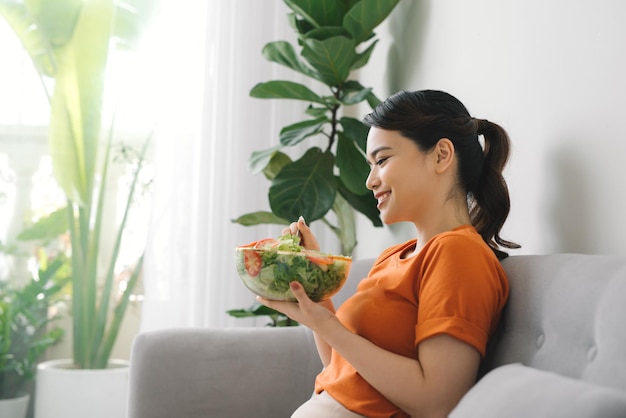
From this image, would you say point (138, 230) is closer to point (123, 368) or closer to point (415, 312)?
point (123, 368)

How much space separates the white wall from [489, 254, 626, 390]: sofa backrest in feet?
0.69

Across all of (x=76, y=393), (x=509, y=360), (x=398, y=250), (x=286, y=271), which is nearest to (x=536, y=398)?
(x=509, y=360)

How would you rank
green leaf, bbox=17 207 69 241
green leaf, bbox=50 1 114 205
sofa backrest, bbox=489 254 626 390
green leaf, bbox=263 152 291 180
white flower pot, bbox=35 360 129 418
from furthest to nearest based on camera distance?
green leaf, bbox=17 207 69 241 < green leaf, bbox=50 1 114 205 < white flower pot, bbox=35 360 129 418 < green leaf, bbox=263 152 291 180 < sofa backrest, bbox=489 254 626 390

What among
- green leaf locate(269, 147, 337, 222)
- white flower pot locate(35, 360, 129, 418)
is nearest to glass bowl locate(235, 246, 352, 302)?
green leaf locate(269, 147, 337, 222)

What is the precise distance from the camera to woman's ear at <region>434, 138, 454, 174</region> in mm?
1394

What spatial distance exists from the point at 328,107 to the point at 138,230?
1.29 meters

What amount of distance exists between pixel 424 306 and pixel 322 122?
4.04 ft

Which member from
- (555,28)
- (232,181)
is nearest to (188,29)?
(232,181)

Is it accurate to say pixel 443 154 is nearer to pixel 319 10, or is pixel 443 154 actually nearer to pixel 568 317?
pixel 568 317

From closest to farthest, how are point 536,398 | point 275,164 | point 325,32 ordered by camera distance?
point 536,398 < point 325,32 < point 275,164

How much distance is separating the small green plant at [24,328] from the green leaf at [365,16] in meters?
1.70

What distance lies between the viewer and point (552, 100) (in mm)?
1509

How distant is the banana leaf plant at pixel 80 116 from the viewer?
3078 mm

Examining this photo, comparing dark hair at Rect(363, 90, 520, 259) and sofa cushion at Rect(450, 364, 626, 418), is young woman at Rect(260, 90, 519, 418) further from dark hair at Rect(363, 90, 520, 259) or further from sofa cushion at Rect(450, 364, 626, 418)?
sofa cushion at Rect(450, 364, 626, 418)
